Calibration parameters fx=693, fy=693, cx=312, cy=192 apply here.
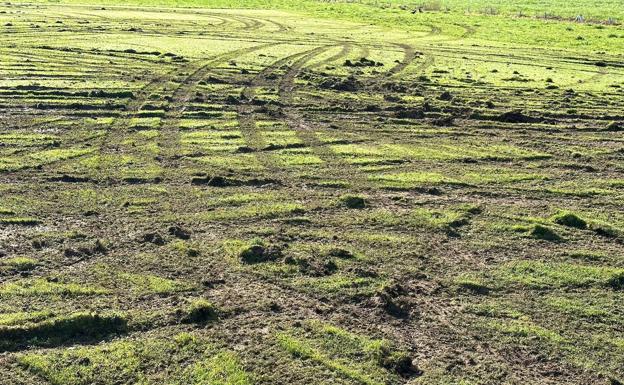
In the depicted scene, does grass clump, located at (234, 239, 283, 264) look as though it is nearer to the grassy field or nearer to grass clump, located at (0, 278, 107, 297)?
the grassy field

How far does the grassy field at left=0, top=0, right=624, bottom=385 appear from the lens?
10617mm

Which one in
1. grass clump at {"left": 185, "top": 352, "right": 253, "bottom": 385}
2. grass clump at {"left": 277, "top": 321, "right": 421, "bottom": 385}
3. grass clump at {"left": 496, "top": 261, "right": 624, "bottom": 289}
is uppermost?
grass clump at {"left": 496, "top": 261, "right": 624, "bottom": 289}

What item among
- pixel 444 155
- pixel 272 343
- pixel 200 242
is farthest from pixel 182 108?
pixel 272 343

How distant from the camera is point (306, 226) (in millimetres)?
15641

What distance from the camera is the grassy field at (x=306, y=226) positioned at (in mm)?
10617

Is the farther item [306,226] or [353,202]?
[353,202]

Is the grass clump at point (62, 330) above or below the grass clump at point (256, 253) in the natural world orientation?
below

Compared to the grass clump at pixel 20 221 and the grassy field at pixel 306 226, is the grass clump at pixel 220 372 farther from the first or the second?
the grass clump at pixel 20 221

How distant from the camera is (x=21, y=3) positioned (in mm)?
76312

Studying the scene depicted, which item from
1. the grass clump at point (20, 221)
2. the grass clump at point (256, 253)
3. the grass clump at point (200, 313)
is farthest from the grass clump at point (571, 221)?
the grass clump at point (20, 221)

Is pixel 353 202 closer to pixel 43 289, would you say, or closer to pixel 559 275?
pixel 559 275

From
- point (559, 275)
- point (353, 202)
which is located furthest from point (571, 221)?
point (353, 202)

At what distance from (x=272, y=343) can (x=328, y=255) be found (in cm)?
350

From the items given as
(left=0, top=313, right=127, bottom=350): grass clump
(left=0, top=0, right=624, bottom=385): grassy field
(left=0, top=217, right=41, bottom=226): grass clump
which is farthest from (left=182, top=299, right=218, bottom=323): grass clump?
(left=0, top=217, right=41, bottom=226): grass clump
